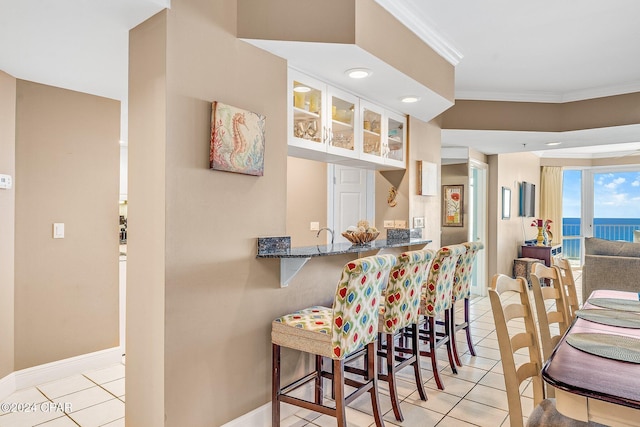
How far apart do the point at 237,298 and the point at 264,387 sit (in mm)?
617

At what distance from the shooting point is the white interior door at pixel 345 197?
15.1ft

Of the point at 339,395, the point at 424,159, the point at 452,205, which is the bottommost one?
the point at 339,395

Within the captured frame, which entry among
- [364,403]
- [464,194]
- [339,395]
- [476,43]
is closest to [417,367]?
[364,403]

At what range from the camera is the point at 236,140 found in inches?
87.0

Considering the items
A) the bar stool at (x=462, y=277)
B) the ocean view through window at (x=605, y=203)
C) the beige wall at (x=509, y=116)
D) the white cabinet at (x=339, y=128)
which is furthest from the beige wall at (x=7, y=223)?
the ocean view through window at (x=605, y=203)

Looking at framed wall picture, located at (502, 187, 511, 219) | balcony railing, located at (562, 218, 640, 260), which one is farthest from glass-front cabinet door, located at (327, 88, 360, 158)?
balcony railing, located at (562, 218, 640, 260)

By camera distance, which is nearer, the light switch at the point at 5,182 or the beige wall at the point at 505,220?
the light switch at the point at 5,182

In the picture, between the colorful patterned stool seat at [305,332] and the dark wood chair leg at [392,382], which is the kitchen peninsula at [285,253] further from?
the dark wood chair leg at [392,382]

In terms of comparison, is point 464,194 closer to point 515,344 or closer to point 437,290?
point 437,290

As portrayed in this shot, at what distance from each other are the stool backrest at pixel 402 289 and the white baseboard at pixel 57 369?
7.87 ft

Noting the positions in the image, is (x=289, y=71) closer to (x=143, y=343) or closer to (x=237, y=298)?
(x=237, y=298)

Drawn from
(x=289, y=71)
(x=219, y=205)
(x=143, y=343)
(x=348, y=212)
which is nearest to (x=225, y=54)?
(x=289, y=71)

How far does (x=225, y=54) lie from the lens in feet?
7.29

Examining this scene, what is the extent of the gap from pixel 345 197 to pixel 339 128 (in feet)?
5.26
